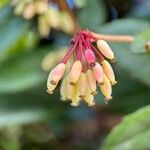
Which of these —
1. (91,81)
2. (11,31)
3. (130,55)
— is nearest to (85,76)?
(91,81)

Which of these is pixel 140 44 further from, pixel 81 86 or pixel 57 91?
pixel 57 91

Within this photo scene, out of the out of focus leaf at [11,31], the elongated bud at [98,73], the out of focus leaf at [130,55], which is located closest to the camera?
the elongated bud at [98,73]

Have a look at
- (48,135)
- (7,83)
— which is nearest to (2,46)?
(7,83)

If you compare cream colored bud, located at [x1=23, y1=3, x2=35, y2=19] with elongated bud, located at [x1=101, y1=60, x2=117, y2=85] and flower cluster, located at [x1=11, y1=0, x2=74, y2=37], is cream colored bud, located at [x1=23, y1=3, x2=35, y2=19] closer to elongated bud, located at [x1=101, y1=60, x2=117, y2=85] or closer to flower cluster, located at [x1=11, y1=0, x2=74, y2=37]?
flower cluster, located at [x1=11, y1=0, x2=74, y2=37]

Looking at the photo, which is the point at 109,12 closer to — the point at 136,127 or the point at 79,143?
the point at 79,143

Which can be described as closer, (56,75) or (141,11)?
(56,75)

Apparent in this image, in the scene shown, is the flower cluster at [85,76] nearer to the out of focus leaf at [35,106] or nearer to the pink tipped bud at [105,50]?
the pink tipped bud at [105,50]

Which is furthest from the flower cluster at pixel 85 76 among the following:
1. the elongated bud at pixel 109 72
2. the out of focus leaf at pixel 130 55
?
the out of focus leaf at pixel 130 55
